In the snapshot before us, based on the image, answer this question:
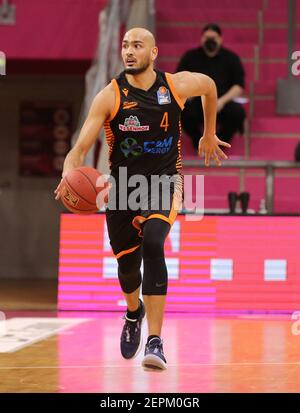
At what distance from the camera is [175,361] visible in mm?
6516

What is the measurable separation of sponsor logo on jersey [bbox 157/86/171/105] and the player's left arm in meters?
0.08

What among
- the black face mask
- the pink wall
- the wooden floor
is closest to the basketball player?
the wooden floor

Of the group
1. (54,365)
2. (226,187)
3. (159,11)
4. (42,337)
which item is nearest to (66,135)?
(159,11)

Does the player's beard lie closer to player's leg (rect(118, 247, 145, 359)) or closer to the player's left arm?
the player's left arm

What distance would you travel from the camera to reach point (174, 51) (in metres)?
12.4

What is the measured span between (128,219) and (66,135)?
9189mm

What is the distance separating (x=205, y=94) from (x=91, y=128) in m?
0.88

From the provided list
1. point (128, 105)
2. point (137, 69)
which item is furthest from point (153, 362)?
point (137, 69)

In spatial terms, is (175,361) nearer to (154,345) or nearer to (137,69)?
(154,345)

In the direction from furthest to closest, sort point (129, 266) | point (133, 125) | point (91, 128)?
point (129, 266), point (133, 125), point (91, 128)

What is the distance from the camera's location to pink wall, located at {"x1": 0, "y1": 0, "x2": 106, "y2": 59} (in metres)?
12.2

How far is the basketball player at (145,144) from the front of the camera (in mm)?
5871

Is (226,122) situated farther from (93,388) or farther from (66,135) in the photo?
(93,388)

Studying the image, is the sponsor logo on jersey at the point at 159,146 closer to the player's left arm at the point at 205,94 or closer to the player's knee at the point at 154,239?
the player's left arm at the point at 205,94
